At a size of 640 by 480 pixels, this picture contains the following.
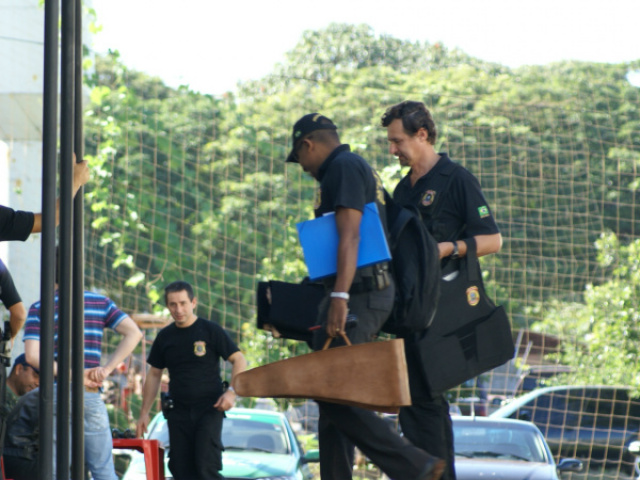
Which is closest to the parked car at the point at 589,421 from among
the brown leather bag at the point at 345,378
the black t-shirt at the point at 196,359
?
the black t-shirt at the point at 196,359

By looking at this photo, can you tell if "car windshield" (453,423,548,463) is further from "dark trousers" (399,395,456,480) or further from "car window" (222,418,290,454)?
"dark trousers" (399,395,456,480)

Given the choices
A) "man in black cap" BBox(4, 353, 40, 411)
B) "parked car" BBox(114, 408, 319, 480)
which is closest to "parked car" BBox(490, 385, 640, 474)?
"parked car" BBox(114, 408, 319, 480)

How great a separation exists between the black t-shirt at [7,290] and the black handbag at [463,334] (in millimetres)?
1753

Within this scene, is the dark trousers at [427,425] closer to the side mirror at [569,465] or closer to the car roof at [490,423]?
the side mirror at [569,465]

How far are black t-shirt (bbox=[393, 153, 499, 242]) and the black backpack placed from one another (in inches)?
9.4

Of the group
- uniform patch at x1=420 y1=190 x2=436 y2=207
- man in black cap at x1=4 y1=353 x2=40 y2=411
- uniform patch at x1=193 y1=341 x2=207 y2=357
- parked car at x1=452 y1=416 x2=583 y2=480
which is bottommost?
parked car at x1=452 y1=416 x2=583 y2=480

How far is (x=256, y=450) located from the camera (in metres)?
9.88

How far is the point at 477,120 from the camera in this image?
18812 millimetres

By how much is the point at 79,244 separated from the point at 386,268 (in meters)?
1.06

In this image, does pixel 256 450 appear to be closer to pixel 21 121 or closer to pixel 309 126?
pixel 21 121

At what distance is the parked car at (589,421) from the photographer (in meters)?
16.0

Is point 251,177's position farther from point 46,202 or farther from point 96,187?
point 46,202

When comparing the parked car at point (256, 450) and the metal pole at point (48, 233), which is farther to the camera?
the parked car at point (256, 450)

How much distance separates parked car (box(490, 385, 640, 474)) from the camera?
15992mm
